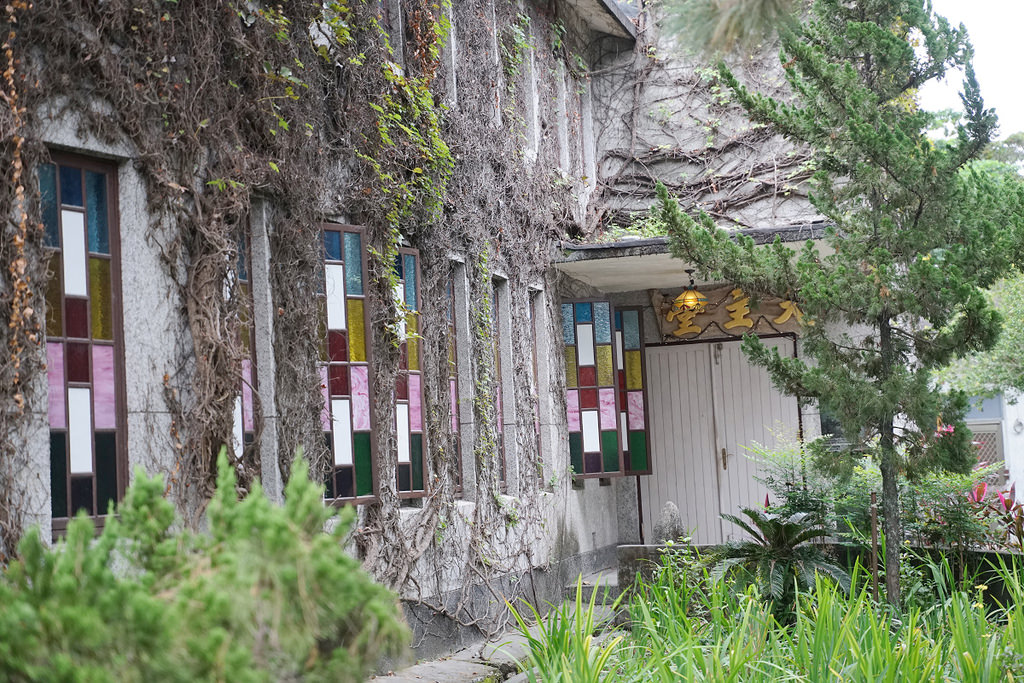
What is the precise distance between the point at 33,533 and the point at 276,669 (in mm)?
644

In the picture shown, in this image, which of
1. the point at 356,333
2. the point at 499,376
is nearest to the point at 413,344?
the point at 356,333

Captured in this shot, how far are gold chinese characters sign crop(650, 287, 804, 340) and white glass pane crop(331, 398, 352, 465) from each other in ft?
20.6

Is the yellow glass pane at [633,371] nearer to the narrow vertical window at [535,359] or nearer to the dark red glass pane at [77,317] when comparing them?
the narrow vertical window at [535,359]

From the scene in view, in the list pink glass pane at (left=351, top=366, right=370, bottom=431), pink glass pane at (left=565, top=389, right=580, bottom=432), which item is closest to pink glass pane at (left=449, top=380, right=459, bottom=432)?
pink glass pane at (left=351, top=366, right=370, bottom=431)

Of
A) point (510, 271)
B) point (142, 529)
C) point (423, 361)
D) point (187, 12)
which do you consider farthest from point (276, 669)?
point (510, 271)

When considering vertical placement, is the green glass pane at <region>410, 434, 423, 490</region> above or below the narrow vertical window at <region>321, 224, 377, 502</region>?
below

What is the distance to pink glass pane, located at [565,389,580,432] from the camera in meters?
10.9

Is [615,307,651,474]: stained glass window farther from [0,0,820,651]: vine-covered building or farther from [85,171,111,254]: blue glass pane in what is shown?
[85,171,111,254]: blue glass pane

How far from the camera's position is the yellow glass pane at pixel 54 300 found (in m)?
4.91

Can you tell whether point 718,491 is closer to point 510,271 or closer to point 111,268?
point 510,271

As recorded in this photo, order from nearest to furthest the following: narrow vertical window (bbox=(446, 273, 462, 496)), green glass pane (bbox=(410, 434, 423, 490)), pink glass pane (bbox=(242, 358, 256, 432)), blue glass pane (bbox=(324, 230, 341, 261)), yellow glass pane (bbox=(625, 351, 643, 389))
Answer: pink glass pane (bbox=(242, 358, 256, 432)) → blue glass pane (bbox=(324, 230, 341, 261)) → green glass pane (bbox=(410, 434, 423, 490)) → narrow vertical window (bbox=(446, 273, 462, 496)) → yellow glass pane (bbox=(625, 351, 643, 389))

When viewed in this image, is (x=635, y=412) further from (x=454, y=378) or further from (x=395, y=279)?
(x=395, y=279)

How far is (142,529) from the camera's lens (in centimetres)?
235

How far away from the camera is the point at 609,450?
36.1 ft
